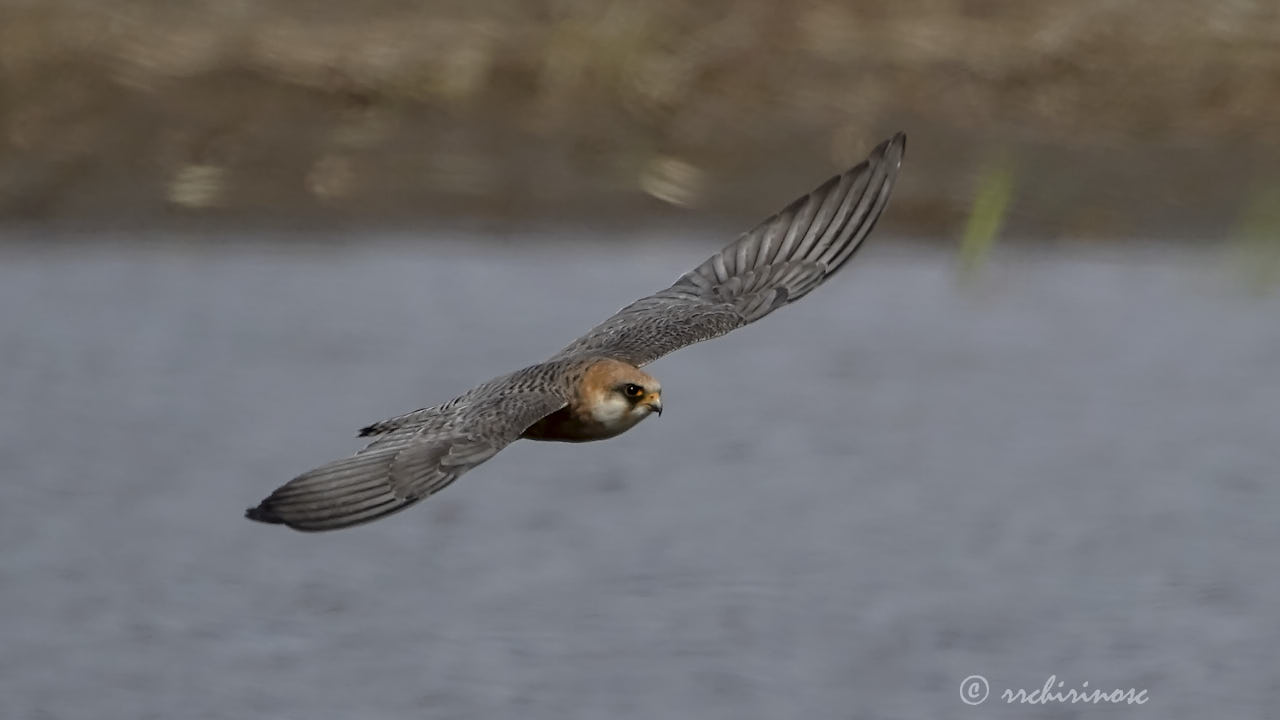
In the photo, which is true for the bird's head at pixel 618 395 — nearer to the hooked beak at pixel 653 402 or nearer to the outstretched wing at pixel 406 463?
the hooked beak at pixel 653 402

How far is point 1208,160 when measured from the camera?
1540cm

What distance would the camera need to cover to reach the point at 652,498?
477 inches

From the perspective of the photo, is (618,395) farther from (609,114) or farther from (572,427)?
(609,114)

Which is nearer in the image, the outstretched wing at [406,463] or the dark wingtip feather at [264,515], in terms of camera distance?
the dark wingtip feather at [264,515]

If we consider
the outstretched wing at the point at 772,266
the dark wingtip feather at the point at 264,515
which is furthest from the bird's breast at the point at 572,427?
the dark wingtip feather at the point at 264,515

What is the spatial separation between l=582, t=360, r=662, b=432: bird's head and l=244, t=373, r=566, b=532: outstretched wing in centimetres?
12

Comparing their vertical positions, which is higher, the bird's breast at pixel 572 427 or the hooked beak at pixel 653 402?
the hooked beak at pixel 653 402

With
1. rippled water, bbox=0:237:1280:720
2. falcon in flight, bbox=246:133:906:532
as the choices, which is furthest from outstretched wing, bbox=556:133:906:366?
rippled water, bbox=0:237:1280:720

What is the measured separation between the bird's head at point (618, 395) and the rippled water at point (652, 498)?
1859 mm

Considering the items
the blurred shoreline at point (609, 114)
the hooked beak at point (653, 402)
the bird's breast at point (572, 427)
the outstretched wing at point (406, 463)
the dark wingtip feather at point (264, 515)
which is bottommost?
the dark wingtip feather at point (264, 515)

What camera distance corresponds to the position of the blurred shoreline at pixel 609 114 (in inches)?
591

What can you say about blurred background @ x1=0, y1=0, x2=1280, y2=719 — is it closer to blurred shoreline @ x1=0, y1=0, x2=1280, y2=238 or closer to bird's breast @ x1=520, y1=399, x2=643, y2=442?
blurred shoreline @ x1=0, y1=0, x2=1280, y2=238

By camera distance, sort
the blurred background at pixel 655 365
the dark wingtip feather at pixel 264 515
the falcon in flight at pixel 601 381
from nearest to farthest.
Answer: the dark wingtip feather at pixel 264 515
the falcon in flight at pixel 601 381
the blurred background at pixel 655 365

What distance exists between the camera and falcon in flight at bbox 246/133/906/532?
7.33 metres
